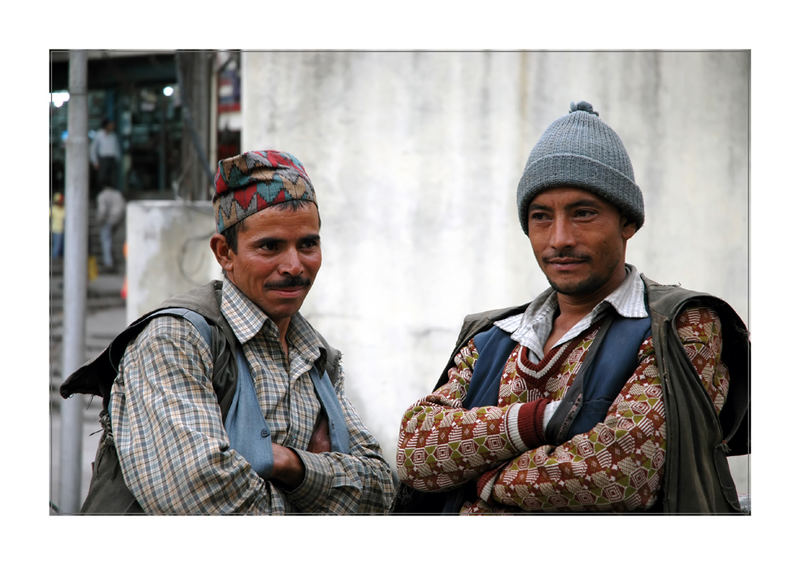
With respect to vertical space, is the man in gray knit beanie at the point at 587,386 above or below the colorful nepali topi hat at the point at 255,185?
below

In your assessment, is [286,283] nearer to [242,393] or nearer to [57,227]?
[242,393]

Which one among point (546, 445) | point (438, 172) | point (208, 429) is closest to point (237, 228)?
point (208, 429)

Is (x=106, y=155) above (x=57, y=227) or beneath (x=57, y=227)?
above

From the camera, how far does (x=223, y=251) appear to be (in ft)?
11.4

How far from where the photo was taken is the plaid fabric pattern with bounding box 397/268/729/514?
298 cm

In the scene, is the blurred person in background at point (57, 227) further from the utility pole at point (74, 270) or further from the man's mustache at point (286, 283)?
the man's mustache at point (286, 283)

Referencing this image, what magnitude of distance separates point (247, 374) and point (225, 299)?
270mm

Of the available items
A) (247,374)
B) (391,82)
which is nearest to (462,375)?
(247,374)

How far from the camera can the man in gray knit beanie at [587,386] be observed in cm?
300

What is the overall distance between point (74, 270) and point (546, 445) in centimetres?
267

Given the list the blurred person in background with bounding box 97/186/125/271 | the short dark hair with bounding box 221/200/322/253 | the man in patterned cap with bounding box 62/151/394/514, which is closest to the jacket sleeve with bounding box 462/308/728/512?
the man in patterned cap with bounding box 62/151/394/514

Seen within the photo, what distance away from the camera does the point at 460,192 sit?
15.5 feet

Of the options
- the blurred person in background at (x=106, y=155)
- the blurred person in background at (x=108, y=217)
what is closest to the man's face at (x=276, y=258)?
the blurred person in background at (x=108, y=217)
